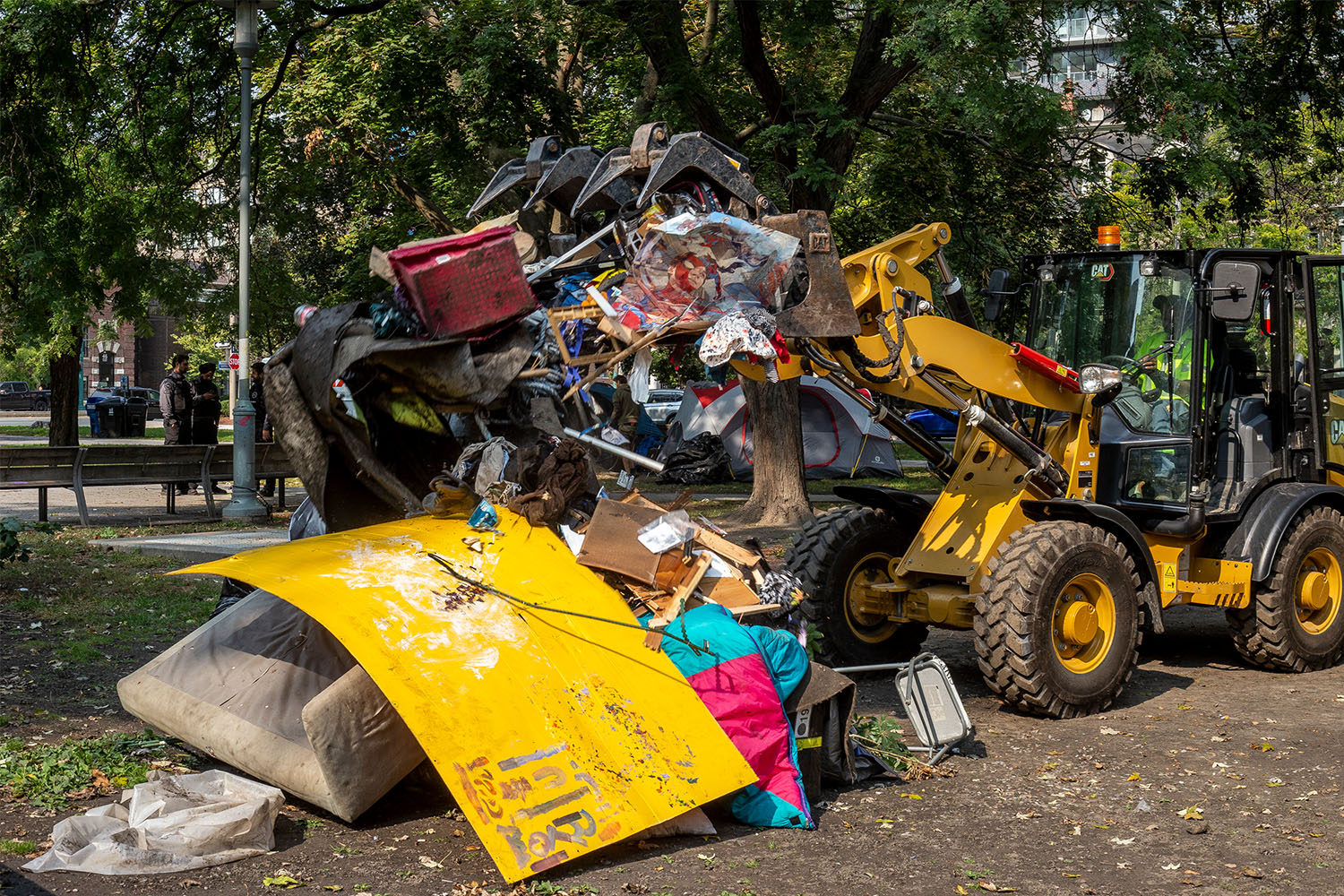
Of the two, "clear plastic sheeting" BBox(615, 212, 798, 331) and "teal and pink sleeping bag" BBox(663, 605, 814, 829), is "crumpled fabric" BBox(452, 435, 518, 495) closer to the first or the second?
"clear plastic sheeting" BBox(615, 212, 798, 331)

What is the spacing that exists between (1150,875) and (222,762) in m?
3.83

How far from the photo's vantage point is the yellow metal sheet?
4.54 metres

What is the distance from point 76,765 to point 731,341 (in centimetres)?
332

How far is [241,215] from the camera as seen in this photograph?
1434cm

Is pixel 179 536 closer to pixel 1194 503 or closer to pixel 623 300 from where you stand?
pixel 623 300

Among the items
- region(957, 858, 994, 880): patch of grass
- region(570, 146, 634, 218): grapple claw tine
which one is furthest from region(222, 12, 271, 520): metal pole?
region(957, 858, 994, 880): patch of grass

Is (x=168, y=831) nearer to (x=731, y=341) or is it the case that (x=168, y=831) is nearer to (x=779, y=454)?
(x=731, y=341)

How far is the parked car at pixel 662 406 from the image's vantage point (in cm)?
3081

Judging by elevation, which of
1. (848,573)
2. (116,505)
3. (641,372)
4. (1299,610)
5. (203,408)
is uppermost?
(641,372)

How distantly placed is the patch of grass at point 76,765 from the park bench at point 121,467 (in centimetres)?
660

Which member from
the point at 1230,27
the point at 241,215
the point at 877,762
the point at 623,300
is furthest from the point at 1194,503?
the point at 241,215

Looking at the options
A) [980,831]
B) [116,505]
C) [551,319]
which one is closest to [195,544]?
[116,505]

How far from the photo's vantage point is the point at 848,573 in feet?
25.5

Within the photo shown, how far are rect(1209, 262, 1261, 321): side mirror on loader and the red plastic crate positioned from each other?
13.2 ft
